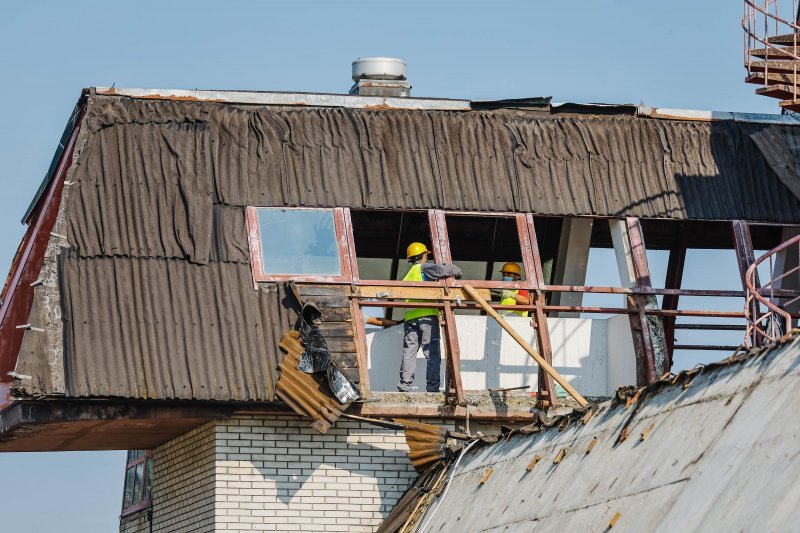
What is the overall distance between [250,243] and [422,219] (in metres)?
4.42

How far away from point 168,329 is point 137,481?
5221 millimetres

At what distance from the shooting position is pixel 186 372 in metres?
15.8

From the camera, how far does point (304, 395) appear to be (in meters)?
15.6

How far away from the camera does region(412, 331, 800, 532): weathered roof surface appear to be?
880 cm

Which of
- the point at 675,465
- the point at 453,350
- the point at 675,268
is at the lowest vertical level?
the point at 675,465

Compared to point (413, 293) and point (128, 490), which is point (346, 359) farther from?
point (128, 490)

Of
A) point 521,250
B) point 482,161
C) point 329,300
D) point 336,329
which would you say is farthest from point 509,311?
point 336,329

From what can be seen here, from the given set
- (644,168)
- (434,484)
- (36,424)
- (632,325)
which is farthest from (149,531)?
(644,168)

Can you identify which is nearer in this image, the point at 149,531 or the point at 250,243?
the point at 250,243

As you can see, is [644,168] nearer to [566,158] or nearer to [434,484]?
[566,158]

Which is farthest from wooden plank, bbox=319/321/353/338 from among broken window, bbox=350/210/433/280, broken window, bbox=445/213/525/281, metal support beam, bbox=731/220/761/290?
broken window, bbox=445/213/525/281

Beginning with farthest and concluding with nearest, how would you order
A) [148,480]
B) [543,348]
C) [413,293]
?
[148,480] → [413,293] → [543,348]

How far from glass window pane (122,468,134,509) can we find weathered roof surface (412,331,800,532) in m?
8.33

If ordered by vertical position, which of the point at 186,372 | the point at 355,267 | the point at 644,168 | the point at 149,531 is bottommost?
the point at 149,531
